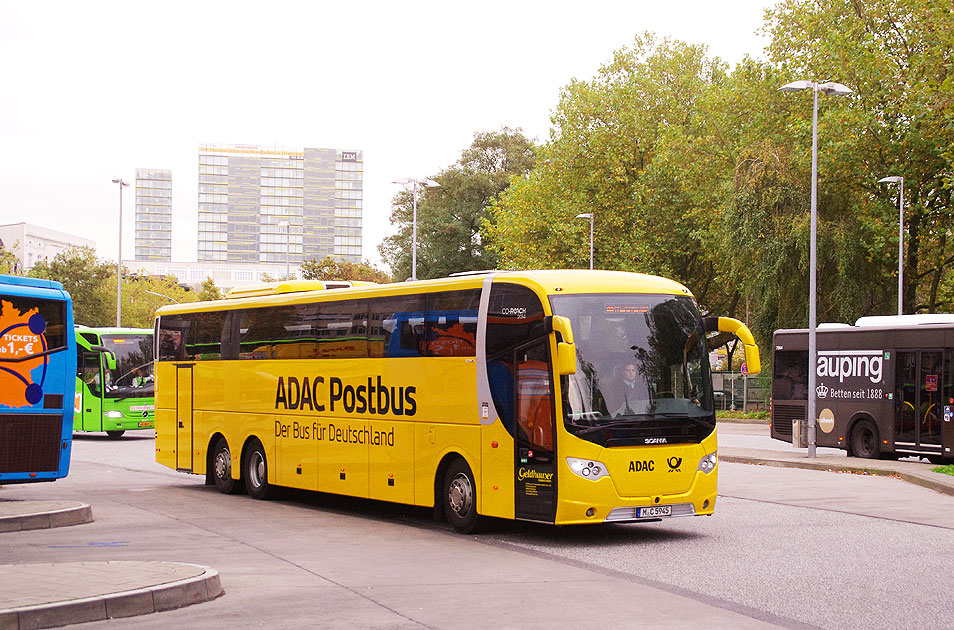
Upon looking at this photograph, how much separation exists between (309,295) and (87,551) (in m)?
6.19

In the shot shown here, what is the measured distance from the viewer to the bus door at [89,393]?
113 feet

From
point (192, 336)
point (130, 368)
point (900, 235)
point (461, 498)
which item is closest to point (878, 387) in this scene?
point (192, 336)

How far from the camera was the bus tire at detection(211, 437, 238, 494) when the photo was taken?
1945 centimetres

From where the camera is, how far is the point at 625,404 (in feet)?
42.8

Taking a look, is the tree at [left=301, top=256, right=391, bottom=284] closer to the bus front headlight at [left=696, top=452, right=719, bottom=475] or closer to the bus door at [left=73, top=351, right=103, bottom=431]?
the bus door at [left=73, top=351, right=103, bottom=431]

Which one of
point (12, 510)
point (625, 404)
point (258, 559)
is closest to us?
point (258, 559)

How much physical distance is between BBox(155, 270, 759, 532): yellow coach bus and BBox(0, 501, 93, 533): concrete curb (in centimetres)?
347

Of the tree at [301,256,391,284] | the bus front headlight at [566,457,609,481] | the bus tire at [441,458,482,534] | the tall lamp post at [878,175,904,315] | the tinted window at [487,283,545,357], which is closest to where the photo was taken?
the bus front headlight at [566,457,609,481]

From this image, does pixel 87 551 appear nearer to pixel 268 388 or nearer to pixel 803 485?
pixel 268 388

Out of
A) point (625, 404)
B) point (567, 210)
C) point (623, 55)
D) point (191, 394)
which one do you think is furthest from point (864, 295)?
point (625, 404)

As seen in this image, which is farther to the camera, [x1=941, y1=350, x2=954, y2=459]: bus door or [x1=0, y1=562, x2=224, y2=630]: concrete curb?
[x1=941, y1=350, x2=954, y2=459]: bus door

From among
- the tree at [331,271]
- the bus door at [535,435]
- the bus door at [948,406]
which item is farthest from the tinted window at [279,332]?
the tree at [331,271]

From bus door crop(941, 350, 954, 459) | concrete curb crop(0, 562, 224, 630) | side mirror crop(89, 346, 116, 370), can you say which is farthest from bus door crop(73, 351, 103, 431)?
concrete curb crop(0, 562, 224, 630)

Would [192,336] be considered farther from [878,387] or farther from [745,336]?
[878,387]
